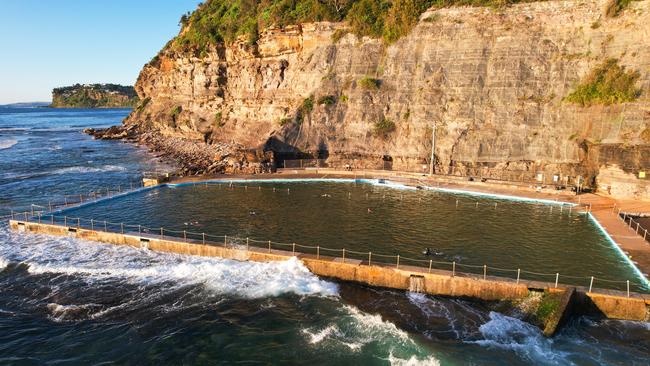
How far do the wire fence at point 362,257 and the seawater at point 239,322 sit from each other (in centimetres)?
165

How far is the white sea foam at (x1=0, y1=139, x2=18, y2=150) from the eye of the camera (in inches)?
3451

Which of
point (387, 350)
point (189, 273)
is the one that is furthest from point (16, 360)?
point (387, 350)

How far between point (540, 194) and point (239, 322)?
32.5 meters

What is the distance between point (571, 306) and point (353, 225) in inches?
621

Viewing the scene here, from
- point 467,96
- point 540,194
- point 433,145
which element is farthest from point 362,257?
point 467,96

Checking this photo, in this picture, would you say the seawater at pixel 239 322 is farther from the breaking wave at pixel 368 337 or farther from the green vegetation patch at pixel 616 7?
the green vegetation patch at pixel 616 7

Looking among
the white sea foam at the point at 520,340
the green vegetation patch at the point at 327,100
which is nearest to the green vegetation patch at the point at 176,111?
the green vegetation patch at the point at 327,100

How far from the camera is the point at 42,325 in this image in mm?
19500

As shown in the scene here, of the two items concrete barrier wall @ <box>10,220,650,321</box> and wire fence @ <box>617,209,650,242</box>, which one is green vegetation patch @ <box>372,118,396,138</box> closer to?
wire fence @ <box>617,209,650,242</box>

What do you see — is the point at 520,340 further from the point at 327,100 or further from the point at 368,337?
the point at 327,100

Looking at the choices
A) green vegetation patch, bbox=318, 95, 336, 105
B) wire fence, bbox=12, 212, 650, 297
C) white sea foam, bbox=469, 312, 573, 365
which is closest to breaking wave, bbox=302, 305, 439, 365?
white sea foam, bbox=469, 312, 573, 365

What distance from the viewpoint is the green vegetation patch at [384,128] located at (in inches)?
2079

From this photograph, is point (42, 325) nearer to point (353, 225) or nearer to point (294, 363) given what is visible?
point (294, 363)

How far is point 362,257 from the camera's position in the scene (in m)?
25.6
